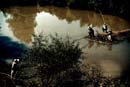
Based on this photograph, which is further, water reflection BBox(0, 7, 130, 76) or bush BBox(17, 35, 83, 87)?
water reflection BBox(0, 7, 130, 76)

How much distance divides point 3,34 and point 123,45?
1213cm

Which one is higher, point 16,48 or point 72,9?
point 72,9

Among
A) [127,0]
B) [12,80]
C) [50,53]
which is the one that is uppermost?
[127,0]

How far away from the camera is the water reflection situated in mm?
23711

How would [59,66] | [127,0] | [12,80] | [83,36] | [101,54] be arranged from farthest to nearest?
[127,0] < [83,36] < [101,54] < [12,80] < [59,66]

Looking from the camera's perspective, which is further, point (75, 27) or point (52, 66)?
point (75, 27)

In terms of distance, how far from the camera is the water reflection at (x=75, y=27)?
934 inches

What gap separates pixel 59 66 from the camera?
50.5 feet

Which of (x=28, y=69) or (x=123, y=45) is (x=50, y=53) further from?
(x=123, y=45)

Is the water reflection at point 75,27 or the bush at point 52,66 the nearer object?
the bush at point 52,66

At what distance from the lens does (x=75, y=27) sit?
32781 millimetres

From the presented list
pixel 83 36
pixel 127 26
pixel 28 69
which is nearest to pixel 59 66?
pixel 28 69

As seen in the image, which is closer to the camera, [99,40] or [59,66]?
[59,66]

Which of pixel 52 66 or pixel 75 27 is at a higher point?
pixel 75 27
